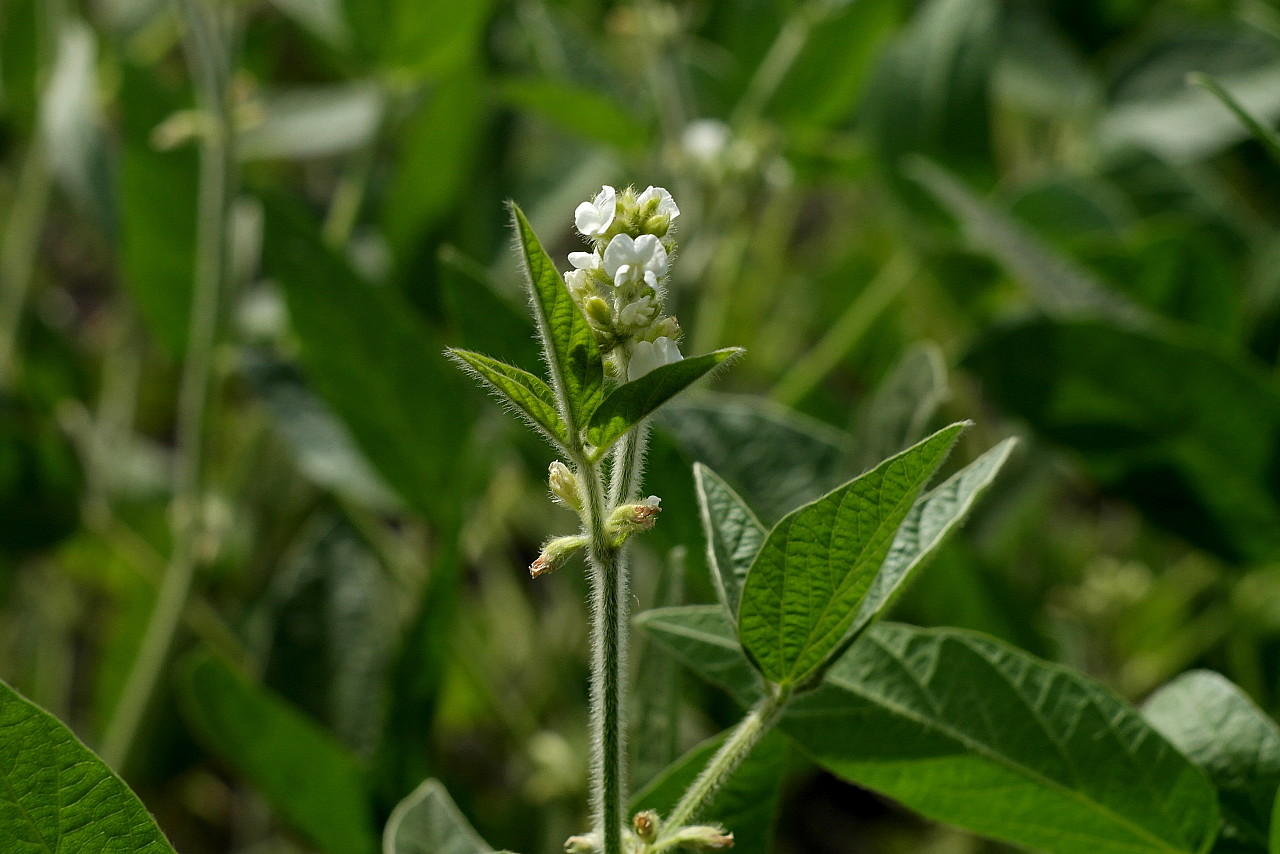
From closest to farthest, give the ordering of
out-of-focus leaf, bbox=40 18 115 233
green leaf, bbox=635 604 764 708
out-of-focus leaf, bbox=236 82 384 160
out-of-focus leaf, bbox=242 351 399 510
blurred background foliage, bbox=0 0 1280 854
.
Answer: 1. green leaf, bbox=635 604 764 708
2. blurred background foliage, bbox=0 0 1280 854
3. out-of-focus leaf, bbox=242 351 399 510
4. out-of-focus leaf, bbox=40 18 115 233
5. out-of-focus leaf, bbox=236 82 384 160

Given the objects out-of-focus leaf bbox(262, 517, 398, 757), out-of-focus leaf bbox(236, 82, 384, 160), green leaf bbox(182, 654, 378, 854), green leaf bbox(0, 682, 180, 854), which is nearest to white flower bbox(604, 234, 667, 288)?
green leaf bbox(0, 682, 180, 854)

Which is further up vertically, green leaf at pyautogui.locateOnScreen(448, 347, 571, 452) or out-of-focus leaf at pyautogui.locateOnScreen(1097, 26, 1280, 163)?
out-of-focus leaf at pyautogui.locateOnScreen(1097, 26, 1280, 163)

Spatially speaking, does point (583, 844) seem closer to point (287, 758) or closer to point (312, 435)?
point (287, 758)

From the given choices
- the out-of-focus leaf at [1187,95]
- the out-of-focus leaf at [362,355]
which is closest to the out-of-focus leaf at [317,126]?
the out-of-focus leaf at [362,355]

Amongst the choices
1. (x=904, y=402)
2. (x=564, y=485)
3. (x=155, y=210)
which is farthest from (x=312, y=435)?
(x=564, y=485)

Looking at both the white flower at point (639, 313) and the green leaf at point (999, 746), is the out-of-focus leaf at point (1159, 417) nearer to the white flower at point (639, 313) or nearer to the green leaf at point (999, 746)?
the green leaf at point (999, 746)

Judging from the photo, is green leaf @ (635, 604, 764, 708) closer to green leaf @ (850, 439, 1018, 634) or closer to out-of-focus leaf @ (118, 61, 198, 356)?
green leaf @ (850, 439, 1018, 634)

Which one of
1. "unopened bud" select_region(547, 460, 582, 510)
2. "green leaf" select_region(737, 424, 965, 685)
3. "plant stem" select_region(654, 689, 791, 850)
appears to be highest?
"unopened bud" select_region(547, 460, 582, 510)
